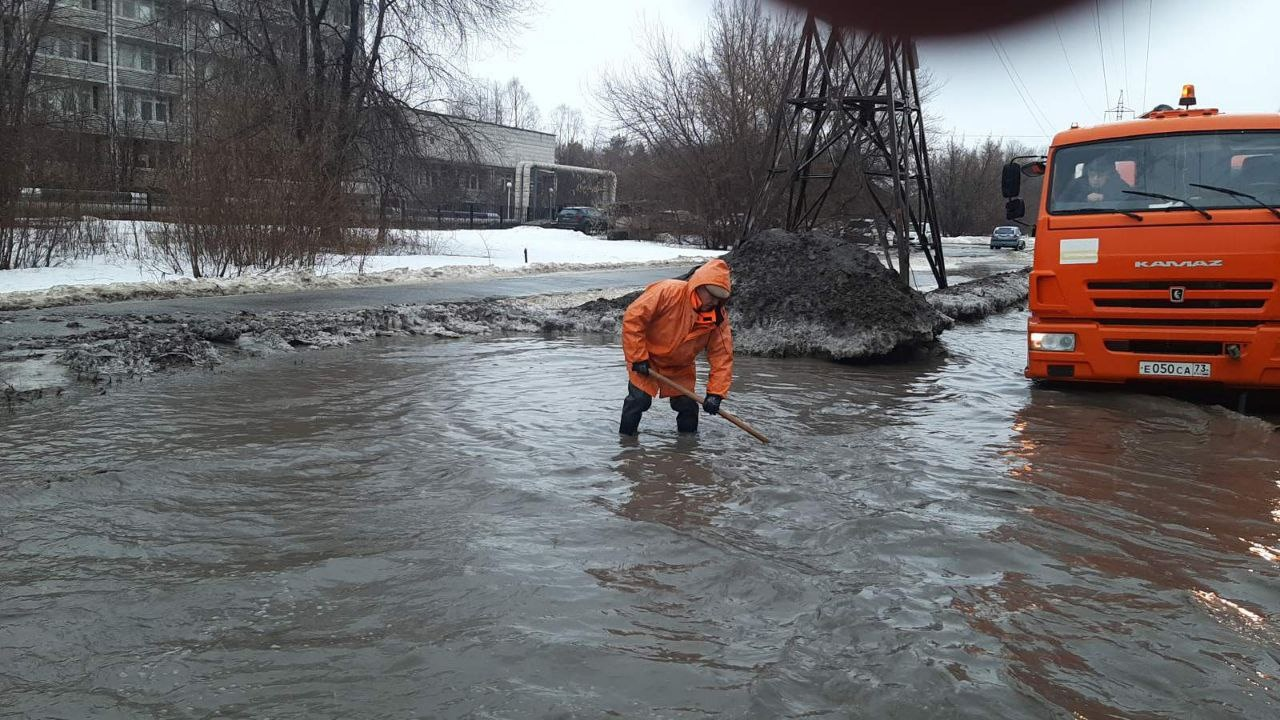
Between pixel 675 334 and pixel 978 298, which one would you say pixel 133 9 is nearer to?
pixel 978 298

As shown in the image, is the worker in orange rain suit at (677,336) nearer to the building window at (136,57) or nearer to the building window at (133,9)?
the building window at (133,9)

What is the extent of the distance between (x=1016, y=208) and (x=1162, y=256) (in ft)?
6.24

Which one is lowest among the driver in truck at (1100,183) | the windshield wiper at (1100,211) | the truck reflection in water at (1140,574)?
the truck reflection in water at (1140,574)

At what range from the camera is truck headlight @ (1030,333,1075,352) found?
7484mm

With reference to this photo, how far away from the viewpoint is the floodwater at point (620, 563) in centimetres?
285

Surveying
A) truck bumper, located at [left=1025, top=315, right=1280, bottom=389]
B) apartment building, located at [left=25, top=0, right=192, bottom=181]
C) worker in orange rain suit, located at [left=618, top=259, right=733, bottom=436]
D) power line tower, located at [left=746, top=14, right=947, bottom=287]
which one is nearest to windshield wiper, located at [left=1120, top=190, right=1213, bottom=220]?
truck bumper, located at [left=1025, top=315, right=1280, bottom=389]

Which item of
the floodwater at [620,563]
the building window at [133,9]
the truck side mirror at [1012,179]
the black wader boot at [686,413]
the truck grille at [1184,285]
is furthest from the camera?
the building window at [133,9]

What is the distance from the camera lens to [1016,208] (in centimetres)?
880

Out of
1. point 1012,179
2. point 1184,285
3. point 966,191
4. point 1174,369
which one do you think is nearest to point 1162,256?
point 1184,285

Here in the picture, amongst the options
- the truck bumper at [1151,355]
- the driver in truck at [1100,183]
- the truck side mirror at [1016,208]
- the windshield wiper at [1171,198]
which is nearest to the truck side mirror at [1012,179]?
the truck side mirror at [1016,208]

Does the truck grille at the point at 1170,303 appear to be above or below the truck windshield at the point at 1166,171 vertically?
below

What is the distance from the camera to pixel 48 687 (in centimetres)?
276

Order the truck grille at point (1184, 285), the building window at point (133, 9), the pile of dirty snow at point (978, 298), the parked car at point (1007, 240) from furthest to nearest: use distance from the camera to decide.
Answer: the building window at point (133, 9)
the parked car at point (1007, 240)
the pile of dirty snow at point (978, 298)
the truck grille at point (1184, 285)

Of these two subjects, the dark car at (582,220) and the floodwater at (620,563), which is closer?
the floodwater at (620,563)
